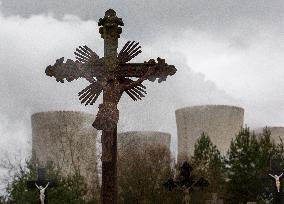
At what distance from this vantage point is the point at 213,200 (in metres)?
17.1

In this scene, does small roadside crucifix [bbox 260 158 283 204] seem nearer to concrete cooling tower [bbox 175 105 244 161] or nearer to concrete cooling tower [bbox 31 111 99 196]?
concrete cooling tower [bbox 31 111 99 196]

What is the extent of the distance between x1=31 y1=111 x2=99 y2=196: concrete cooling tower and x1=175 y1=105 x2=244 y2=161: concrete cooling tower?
7.35 m

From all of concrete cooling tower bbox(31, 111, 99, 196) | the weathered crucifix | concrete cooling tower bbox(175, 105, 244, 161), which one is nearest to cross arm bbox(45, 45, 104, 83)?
the weathered crucifix

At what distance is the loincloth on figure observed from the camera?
749 cm

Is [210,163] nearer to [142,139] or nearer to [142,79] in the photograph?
[142,139]

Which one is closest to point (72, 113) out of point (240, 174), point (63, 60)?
point (240, 174)

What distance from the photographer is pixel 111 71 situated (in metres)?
8.05

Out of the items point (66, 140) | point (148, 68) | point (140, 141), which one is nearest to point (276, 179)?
point (148, 68)

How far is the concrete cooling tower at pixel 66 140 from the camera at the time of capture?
142ft

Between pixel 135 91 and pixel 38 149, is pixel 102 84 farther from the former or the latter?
pixel 38 149

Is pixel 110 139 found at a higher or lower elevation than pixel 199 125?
lower

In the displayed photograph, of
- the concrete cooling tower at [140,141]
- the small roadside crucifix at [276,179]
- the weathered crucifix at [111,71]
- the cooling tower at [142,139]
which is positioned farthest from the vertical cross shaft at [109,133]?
the cooling tower at [142,139]

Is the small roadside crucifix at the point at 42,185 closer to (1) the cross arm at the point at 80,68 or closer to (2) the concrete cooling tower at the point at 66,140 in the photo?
(1) the cross arm at the point at 80,68

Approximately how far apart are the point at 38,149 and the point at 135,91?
35.9 metres
